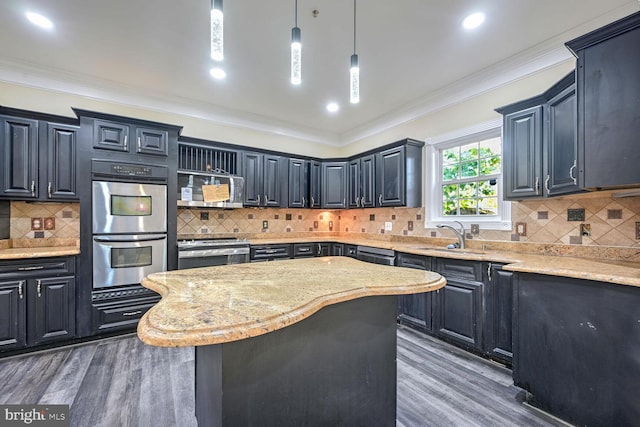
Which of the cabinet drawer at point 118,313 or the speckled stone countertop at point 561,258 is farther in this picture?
the cabinet drawer at point 118,313

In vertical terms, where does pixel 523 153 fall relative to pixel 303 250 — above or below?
above

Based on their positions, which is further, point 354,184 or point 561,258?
point 354,184

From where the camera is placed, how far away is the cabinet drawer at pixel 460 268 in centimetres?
251

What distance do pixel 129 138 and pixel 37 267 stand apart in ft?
4.86

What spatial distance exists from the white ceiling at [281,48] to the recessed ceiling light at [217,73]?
8cm

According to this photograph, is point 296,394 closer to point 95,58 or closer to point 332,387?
point 332,387

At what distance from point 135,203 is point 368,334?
2.84m

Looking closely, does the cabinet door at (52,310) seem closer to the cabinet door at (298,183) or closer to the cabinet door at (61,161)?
the cabinet door at (61,161)

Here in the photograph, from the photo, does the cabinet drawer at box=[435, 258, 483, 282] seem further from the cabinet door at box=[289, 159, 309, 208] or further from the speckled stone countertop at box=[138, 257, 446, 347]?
the cabinet door at box=[289, 159, 309, 208]

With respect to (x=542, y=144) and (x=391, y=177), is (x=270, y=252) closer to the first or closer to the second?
(x=391, y=177)

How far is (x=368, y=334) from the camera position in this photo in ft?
4.63

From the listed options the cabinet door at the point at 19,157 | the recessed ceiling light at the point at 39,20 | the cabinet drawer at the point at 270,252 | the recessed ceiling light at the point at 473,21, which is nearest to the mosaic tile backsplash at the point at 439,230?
the cabinet drawer at the point at 270,252

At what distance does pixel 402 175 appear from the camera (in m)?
3.66

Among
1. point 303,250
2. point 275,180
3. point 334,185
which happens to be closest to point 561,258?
point 303,250
